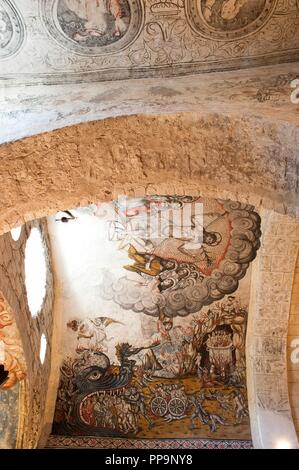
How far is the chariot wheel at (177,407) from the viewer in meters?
8.67

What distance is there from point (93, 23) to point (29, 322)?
3.98 metres

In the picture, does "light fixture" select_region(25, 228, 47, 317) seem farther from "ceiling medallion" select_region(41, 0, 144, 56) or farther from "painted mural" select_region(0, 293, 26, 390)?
"ceiling medallion" select_region(41, 0, 144, 56)

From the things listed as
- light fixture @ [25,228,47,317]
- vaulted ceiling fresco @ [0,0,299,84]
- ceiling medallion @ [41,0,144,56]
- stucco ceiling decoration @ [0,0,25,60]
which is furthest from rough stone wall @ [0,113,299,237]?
light fixture @ [25,228,47,317]

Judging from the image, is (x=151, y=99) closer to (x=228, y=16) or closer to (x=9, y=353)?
Result: (x=228, y=16)

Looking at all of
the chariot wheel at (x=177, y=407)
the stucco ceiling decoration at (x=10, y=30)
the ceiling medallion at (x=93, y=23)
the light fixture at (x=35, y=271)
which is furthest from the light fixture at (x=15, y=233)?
the chariot wheel at (x=177, y=407)

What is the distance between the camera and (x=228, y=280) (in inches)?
341

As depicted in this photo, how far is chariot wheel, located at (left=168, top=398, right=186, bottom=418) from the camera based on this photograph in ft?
28.5

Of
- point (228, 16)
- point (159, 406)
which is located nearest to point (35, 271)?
point (159, 406)

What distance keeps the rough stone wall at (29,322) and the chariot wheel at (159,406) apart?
5.59ft

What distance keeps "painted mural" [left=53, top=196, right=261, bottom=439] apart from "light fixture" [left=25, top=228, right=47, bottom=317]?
890 millimetres

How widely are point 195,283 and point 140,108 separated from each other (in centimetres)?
439

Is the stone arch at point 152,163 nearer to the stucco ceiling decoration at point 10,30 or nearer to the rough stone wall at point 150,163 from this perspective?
the rough stone wall at point 150,163

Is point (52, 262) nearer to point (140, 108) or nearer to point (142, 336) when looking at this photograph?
point (142, 336)

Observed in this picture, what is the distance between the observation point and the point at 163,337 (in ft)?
29.2
